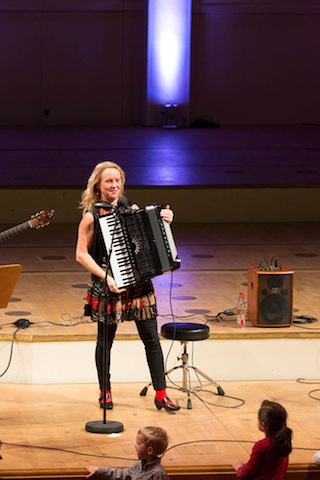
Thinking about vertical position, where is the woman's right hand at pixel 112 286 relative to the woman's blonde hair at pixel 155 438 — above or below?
above

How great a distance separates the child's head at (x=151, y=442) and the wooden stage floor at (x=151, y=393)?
638 millimetres

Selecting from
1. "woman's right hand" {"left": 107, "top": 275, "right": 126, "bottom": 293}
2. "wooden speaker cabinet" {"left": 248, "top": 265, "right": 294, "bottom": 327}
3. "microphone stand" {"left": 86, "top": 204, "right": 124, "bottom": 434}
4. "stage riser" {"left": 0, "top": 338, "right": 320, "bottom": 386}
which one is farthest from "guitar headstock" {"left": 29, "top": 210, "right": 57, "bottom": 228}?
"wooden speaker cabinet" {"left": 248, "top": 265, "right": 294, "bottom": 327}

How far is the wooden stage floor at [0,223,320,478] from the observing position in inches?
235

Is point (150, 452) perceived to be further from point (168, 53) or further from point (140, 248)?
point (168, 53)

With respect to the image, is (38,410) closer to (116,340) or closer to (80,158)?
(116,340)

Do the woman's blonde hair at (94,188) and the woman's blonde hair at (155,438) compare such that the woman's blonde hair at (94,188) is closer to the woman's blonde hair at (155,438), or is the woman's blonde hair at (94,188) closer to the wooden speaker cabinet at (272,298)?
the wooden speaker cabinet at (272,298)

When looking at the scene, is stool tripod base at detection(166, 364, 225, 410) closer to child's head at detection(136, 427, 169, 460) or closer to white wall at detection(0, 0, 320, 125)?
child's head at detection(136, 427, 169, 460)

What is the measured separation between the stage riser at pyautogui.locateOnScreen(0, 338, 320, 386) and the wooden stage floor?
0.18 feet

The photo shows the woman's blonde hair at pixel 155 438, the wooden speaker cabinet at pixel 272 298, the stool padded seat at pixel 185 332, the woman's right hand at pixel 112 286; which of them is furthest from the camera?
the wooden speaker cabinet at pixel 272 298

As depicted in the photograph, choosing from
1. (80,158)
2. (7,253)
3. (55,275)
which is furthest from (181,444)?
(80,158)

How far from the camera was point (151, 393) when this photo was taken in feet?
23.4

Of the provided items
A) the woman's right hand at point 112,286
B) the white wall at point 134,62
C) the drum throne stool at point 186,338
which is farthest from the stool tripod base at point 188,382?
the white wall at point 134,62

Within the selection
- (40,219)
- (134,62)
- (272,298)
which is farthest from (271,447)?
(134,62)

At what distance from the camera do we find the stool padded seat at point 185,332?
22.2 ft
